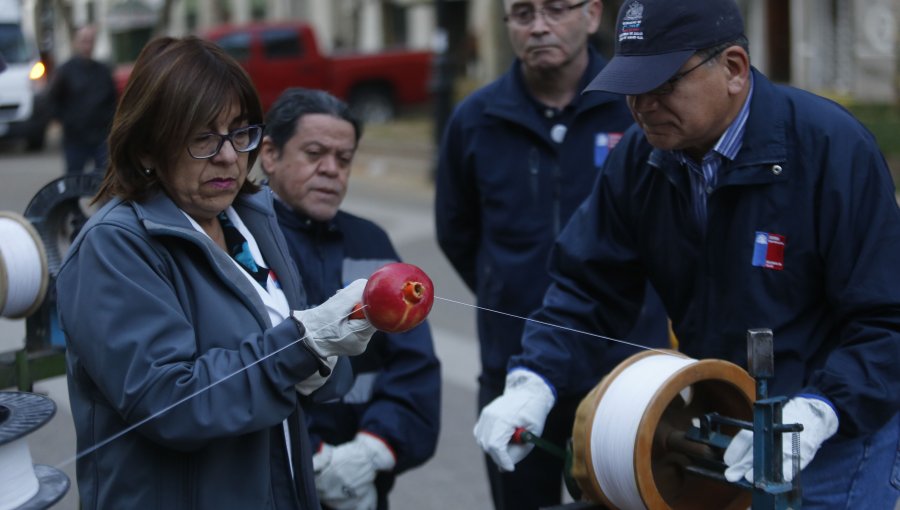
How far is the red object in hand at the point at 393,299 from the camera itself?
224 centimetres

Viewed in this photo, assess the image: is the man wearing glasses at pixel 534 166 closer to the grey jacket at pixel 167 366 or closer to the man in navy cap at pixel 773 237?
the man in navy cap at pixel 773 237

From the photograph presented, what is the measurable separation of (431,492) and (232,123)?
3.47 meters

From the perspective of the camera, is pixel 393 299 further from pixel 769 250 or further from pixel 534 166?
pixel 534 166

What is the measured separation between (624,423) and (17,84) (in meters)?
19.1

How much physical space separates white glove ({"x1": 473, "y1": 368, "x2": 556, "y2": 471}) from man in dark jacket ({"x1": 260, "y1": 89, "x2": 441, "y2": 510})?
50 cm

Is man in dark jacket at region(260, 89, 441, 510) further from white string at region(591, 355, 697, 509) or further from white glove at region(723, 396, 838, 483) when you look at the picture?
white glove at region(723, 396, 838, 483)

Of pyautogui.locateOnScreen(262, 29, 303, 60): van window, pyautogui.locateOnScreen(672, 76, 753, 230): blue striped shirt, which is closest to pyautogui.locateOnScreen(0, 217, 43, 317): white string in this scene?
pyautogui.locateOnScreen(672, 76, 753, 230): blue striped shirt

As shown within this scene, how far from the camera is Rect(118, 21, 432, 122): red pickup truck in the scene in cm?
2058

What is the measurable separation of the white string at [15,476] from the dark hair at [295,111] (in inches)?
57.0

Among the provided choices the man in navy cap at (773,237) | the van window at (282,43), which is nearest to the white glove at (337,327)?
the man in navy cap at (773,237)

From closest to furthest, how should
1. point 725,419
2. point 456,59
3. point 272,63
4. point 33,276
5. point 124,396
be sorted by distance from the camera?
point 124,396
point 725,419
point 33,276
point 272,63
point 456,59

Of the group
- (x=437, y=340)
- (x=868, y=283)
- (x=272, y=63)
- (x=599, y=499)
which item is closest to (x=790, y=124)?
(x=868, y=283)

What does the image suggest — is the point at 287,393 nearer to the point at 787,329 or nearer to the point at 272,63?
the point at 787,329

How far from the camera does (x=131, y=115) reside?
2377mm
